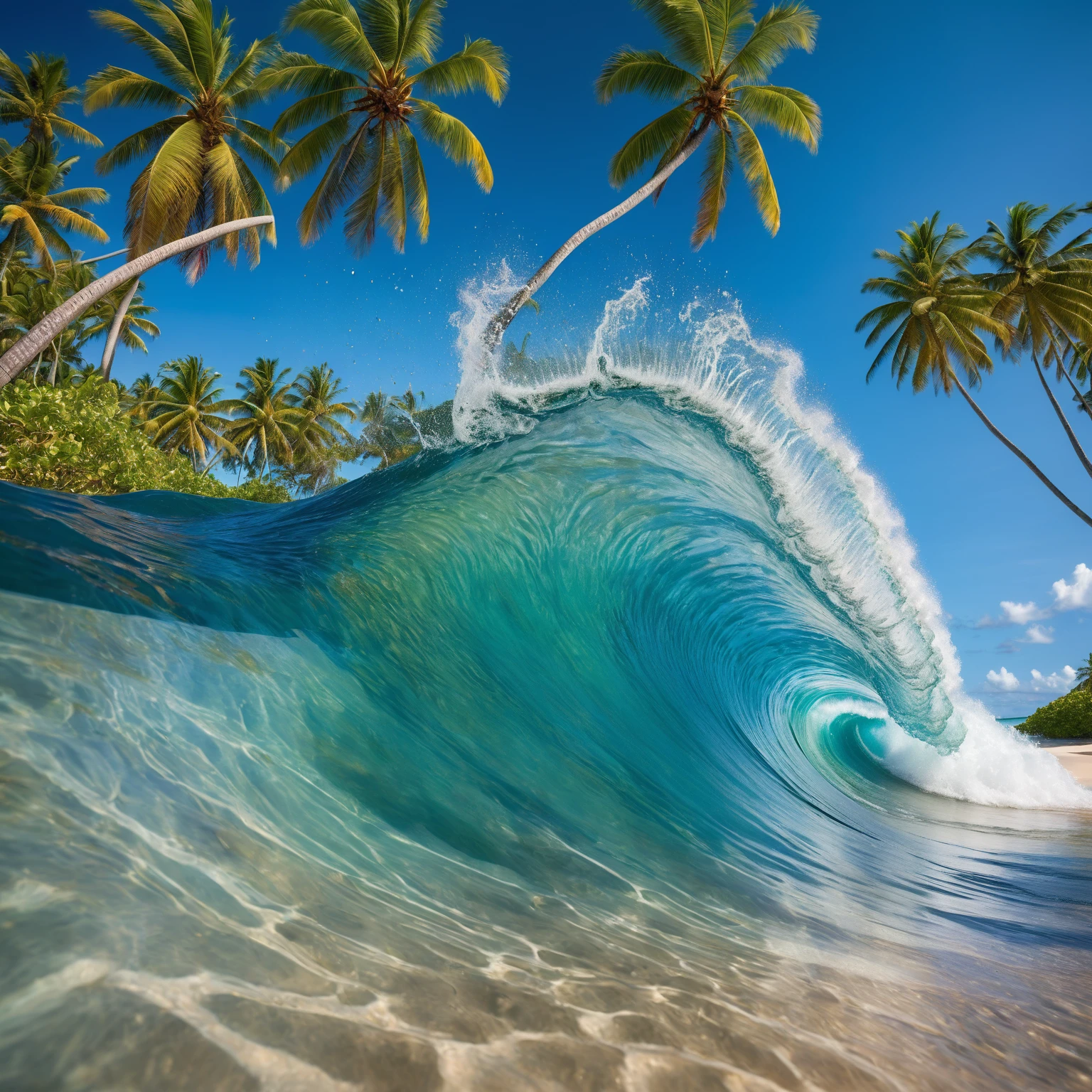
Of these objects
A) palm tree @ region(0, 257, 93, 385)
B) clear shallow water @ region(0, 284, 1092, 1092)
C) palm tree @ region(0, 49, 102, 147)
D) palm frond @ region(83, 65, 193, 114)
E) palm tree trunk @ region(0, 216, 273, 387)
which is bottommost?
clear shallow water @ region(0, 284, 1092, 1092)

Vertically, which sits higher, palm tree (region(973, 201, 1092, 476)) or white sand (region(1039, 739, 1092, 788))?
palm tree (region(973, 201, 1092, 476))

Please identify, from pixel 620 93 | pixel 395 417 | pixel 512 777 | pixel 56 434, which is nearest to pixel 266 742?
pixel 512 777

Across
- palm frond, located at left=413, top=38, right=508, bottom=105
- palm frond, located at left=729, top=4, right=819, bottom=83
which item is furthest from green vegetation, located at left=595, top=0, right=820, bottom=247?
palm frond, located at left=413, top=38, right=508, bottom=105

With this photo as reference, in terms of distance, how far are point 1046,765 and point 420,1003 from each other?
Answer: 1100 cm

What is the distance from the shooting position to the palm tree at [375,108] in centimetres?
1412

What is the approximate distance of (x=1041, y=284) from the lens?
71.8ft

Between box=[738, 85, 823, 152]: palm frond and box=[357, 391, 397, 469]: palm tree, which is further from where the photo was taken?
box=[357, 391, 397, 469]: palm tree

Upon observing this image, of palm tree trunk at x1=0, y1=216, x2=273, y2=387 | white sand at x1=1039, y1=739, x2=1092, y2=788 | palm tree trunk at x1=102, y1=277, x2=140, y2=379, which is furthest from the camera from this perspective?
palm tree trunk at x1=102, y1=277, x2=140, y2=379

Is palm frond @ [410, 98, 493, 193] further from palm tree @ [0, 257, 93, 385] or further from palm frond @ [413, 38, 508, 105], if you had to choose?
palm tree @ [0, 257, 93, 385]

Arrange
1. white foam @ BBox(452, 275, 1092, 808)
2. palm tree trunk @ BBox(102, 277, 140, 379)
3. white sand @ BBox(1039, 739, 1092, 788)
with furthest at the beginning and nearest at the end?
palm tree trunk @ BBox(102, 277, 140, 379) < white sand @ BBox(1039, 739, 1092, 788) < white foam @ BBox(452, 275, 1092, 808)

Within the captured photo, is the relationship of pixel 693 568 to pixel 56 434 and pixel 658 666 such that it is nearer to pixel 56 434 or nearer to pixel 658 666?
pixel 658 666

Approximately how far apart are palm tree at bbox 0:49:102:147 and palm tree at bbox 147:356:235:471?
9.97 meters

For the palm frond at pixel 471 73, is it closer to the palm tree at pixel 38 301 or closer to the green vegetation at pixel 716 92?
the green vegetation at pixel 716 92

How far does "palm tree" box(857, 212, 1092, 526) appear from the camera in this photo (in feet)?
71.8
